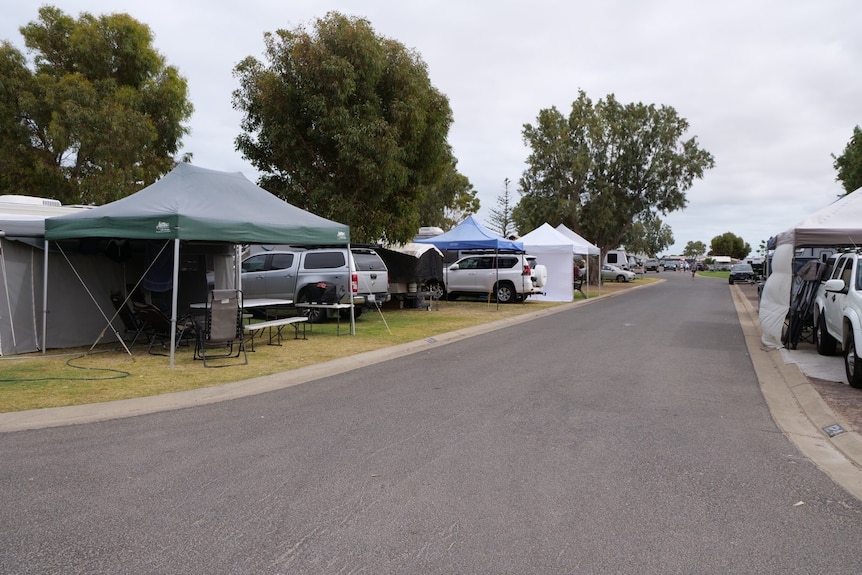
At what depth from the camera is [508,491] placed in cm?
453

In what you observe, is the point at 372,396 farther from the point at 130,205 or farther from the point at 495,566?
the point at 130,205

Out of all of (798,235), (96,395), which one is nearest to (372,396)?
(96,395)

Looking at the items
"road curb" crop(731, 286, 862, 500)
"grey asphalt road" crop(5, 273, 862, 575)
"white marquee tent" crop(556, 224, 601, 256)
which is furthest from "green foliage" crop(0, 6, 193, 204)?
"road curb" crop(731, 286, 862, 500)

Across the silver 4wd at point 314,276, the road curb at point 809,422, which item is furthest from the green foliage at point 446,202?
the road curb at point 809,422

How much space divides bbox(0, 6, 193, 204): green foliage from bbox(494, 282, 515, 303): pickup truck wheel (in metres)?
→ 14.7

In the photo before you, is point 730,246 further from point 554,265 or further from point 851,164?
point 554,265

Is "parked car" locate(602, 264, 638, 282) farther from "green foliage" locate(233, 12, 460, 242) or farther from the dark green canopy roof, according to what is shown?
the dark green canopy roof

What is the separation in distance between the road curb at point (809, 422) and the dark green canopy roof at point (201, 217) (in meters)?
7.93

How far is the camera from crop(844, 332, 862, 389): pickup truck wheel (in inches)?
318

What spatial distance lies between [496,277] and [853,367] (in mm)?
15329

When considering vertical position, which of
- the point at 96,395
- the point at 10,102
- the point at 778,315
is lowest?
the point at 96,395

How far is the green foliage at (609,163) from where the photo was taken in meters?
38.9

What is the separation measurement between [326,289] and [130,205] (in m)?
5.28

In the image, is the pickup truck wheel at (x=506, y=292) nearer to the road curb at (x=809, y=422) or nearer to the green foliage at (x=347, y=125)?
the green foliage at (x=347, y=125)
